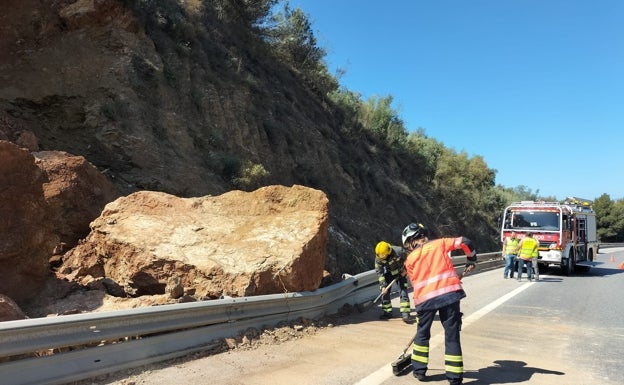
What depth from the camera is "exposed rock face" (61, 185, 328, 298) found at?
689cm

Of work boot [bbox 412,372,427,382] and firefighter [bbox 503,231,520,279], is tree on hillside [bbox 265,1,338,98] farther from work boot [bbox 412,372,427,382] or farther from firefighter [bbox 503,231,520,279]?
work boot [bbox 412,372,427,382]

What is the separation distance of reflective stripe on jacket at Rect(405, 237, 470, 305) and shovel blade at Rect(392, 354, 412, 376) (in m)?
0.64

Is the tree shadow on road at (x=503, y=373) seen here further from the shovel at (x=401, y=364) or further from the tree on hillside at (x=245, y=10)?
the tree on hillside at (x=245, y=10)

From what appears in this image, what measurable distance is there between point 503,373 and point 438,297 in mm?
1254

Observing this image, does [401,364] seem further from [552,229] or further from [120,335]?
[552,229]

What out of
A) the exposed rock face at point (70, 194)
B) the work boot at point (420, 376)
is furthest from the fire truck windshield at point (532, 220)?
the exposed rock face at point (70, 194)

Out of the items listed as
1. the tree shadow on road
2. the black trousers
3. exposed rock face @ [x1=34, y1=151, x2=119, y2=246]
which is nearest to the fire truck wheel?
the tree shadow on road

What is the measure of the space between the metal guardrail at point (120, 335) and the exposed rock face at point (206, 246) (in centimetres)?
47

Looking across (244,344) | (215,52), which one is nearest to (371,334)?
(244,344)

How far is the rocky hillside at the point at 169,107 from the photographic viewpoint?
12.4 metres

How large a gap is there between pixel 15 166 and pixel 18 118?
21.3 feet

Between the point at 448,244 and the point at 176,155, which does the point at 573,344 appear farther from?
the point at 176,155

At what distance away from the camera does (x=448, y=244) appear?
17.6ft

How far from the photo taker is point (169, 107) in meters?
15.2
